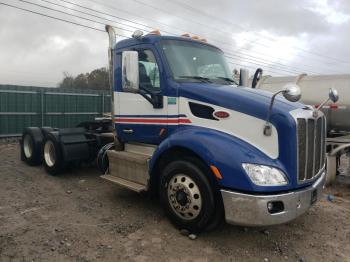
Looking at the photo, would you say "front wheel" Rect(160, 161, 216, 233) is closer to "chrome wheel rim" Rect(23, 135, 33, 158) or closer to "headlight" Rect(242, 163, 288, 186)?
"headlight" Rect(242, 163, 288, 186)

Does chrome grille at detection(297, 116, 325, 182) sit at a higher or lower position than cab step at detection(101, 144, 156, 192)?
higher

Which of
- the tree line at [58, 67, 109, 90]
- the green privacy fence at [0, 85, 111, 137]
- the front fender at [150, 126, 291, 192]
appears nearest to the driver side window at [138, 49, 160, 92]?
the front fender at [150, 126, 291, 192]

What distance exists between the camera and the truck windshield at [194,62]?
15.8 feet

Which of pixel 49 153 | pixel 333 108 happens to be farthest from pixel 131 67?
pixel 333 108

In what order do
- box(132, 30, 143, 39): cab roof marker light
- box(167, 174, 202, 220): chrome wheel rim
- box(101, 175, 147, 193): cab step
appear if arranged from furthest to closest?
box(132, 30, 143, 39): cab roof marker light, box(101, 175, 147, 193): cab step, box(167, 174, 202, 220): chrome wheel rim

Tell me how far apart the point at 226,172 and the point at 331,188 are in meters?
4.76

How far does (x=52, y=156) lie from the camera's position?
25.2 ft

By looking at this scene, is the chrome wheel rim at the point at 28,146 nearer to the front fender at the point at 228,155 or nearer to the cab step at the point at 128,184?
the cab step at the point at 128,184

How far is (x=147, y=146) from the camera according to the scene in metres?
5.35

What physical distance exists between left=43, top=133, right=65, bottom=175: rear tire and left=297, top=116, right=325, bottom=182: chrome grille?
200 inches

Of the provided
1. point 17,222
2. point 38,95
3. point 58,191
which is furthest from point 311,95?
point 38,95

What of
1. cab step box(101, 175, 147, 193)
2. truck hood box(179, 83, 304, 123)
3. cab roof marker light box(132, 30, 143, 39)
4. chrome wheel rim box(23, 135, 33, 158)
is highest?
cab roof marker light box(132, 30, 143, 39)

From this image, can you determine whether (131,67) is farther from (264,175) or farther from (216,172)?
(264,175)

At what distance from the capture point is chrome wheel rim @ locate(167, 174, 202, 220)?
421cm
